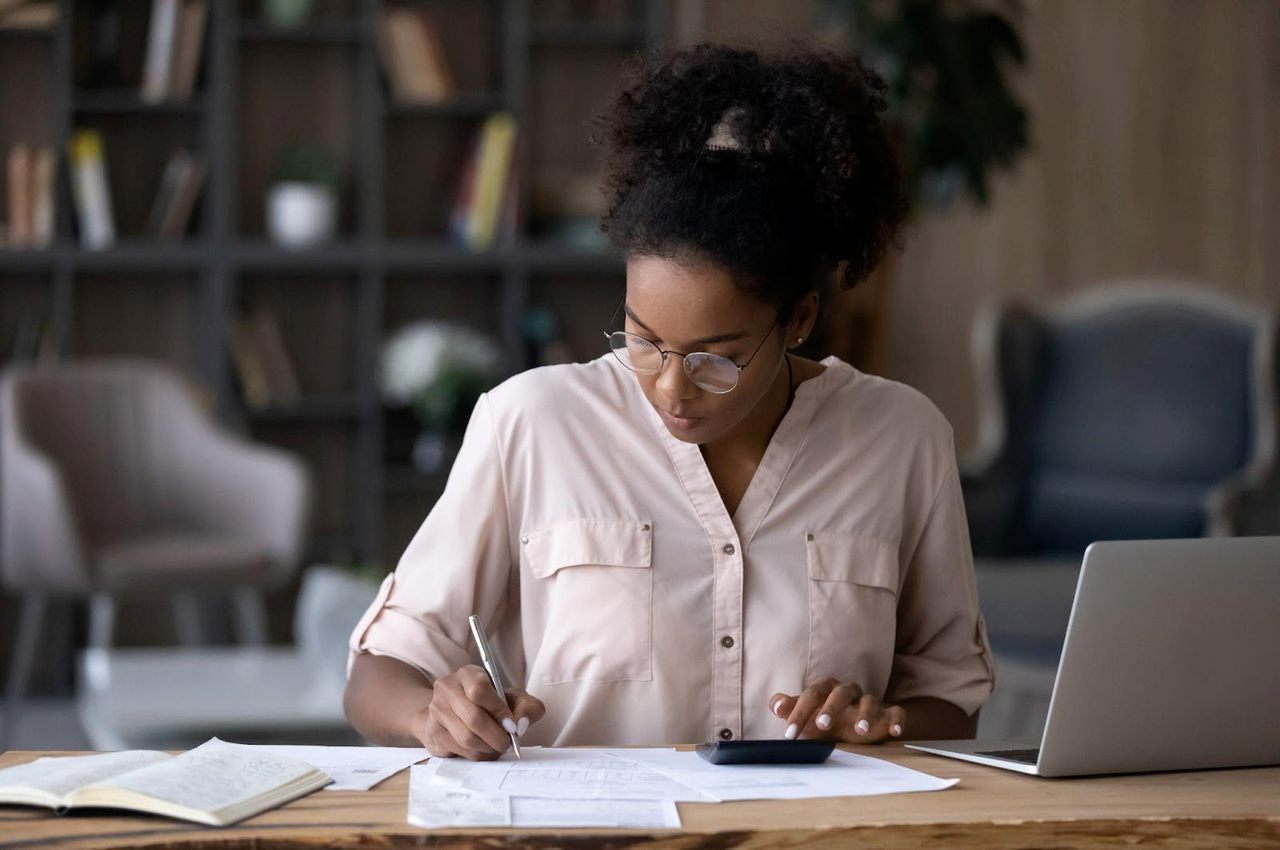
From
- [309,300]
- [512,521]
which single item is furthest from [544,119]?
[512,521]

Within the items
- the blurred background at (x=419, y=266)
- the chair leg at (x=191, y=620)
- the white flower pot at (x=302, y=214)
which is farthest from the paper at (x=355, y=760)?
the white flower pot at (x=302, y=214)

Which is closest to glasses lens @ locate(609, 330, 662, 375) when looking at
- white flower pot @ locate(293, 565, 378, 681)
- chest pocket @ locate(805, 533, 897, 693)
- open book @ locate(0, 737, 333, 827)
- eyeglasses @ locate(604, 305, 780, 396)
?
eyeglasses @ locate(604, 305, 780, 396)

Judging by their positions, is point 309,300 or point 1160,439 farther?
point 309,300

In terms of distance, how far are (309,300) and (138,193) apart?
64 cm

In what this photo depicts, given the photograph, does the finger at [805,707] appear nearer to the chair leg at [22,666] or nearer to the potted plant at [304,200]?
the chair leg at [22,666]

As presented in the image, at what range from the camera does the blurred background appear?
4.16 meters

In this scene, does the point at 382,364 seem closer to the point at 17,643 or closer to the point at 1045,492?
Result: the point at 17,643

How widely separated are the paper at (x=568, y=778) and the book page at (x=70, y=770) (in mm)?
234

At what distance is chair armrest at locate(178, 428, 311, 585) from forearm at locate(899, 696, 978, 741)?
3183mm

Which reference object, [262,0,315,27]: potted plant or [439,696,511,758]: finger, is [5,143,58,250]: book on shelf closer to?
[262,0,315,27]: potted plant

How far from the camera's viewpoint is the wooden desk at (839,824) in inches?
42.1

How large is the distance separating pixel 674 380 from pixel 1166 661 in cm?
48

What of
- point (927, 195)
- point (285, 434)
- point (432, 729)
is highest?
point (927, 195)

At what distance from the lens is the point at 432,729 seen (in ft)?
4.34
